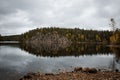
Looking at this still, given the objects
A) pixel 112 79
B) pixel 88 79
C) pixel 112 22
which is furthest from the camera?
pixel 112 22

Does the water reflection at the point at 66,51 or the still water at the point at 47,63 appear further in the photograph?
the water reflection at the point at 66,51

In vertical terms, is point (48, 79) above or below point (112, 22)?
below

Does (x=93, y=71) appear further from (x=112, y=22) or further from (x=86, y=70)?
(x=112, y=22)

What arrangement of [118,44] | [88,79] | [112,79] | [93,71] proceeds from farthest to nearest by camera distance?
[118,44] < [93,71] < [88,79] < [112,79]

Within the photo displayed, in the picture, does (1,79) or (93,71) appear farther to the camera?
(93,71)

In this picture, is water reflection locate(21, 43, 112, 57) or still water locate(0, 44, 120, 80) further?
water reflection locate(21, 43, 112, 57)

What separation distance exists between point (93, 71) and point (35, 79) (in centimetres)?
1045

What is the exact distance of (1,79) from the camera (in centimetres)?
2880

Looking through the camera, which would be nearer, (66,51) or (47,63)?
(47,63)

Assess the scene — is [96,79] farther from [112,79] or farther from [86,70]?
[86,70]

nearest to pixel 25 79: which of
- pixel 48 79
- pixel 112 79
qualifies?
pixel 48 79

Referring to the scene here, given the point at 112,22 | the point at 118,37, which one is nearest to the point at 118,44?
the point at 118,37

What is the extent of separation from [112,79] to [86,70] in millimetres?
9691

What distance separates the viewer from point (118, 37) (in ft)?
404
